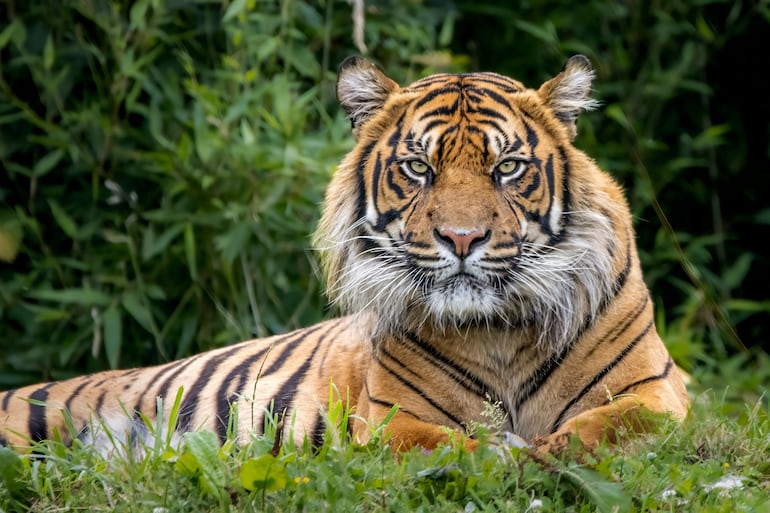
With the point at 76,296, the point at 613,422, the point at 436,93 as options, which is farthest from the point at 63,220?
the point at 613,422

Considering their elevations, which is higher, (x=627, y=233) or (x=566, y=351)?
(x=627, y=233)

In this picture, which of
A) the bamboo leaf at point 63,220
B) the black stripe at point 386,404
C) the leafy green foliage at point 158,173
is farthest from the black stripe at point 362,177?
the bamboo leaf at point 63,220

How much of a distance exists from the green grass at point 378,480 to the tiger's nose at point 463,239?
659 millimetres

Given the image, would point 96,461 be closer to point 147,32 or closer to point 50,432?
point 50,432

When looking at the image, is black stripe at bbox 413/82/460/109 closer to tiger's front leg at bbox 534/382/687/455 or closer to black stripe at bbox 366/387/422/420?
black stripe at bbox 366/387/422/420

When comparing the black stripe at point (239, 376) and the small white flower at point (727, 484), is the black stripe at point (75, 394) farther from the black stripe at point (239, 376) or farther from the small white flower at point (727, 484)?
the small white flower at point (727, 484)

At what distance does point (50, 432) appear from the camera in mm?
4551

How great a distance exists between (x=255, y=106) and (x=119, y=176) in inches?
36.2

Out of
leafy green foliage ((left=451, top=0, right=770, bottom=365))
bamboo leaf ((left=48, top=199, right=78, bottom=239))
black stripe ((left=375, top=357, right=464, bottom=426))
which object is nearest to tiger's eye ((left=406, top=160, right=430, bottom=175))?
black stripe ((left=375, top=357, right=464, bottom=426))

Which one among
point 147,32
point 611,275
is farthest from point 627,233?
point 147,32

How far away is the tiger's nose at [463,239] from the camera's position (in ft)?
11.7

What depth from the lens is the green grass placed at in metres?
2.88

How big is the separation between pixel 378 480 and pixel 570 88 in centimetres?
162

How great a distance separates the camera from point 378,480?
2.97 metres
